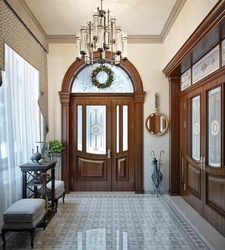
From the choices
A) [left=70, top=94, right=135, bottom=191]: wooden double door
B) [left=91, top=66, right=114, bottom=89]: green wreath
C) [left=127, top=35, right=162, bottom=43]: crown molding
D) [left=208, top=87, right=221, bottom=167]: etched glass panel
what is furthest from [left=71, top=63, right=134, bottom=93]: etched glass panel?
[left=208, top=87, right=221, bottom=167]: etched glass panel

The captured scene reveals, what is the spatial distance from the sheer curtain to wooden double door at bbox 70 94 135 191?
4.10 ft

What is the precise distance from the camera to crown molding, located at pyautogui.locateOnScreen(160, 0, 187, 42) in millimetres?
4137

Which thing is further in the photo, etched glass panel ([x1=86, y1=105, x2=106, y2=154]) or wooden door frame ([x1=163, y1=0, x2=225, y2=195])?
etched glass panel ([x1=86, y1=105, x2=106, y2=154])

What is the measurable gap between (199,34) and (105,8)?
6.17 ft

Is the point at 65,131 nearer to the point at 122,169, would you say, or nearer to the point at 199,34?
the point at 122,169

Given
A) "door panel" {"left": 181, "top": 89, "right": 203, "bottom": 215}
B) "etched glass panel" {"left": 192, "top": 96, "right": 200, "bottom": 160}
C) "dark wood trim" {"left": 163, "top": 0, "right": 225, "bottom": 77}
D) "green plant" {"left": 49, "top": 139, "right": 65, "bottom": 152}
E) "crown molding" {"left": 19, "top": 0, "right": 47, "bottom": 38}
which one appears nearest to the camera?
"dark wood trim" {"left": 163, "top": 0, "right": 225, "bottom": 77}

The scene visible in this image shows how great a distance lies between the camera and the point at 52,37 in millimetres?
5754

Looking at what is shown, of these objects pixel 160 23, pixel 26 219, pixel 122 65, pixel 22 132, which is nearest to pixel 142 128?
pixel 122 65

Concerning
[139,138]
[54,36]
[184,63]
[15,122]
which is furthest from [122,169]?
[54,36]

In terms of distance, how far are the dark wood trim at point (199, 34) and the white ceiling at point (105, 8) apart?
34.2 inches

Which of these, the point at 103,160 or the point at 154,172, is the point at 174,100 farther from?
the point at 103,160

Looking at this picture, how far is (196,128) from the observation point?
15.0 ft

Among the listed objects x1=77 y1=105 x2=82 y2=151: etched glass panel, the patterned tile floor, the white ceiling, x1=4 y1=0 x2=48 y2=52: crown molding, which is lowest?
the patterned tile floor

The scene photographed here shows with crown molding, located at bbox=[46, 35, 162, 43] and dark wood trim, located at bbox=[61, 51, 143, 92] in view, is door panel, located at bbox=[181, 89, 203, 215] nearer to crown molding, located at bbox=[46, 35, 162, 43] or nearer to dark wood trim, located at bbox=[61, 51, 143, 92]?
dark wood trim, located at bbox=[61, 51, 143, 92]
